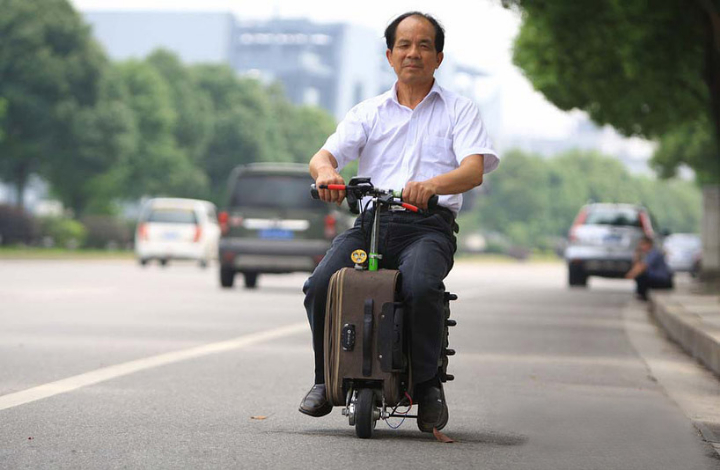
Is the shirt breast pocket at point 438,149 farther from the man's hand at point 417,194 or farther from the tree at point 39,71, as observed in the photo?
the tree at point 39,71

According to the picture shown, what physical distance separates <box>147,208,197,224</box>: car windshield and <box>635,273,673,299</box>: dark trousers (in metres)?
14.4

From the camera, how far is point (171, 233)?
3566cm

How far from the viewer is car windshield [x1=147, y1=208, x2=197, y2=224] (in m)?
35.8

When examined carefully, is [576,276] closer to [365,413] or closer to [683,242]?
[365,413]

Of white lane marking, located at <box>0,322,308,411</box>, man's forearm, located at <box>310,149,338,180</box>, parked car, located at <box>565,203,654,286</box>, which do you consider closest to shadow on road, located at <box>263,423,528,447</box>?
man's forearm, located at <box>310,149,338,180</box>

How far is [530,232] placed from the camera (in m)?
116

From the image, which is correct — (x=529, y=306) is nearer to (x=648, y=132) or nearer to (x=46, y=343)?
(x=46, y=343)

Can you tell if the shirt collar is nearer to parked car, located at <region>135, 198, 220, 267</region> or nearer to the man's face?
the man's face

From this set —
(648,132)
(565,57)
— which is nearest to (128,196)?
(648,132)

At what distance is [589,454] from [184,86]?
7258cm

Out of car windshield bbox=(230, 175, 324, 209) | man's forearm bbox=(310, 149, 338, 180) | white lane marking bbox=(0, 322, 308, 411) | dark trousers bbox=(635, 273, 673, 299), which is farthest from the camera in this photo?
dark trousers bbox=(635, 273, 673, 299)

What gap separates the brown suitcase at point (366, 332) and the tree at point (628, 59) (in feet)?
51.2

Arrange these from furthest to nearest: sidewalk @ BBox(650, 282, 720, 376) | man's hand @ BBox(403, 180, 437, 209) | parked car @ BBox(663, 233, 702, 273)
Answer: parked car @ BBox(663, 233, 702, 273), sidewalk @ BBox(650, 282, 720, 376), man's hand @ BBox(403, 180, 437, 209)

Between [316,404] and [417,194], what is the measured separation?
3.40ft
